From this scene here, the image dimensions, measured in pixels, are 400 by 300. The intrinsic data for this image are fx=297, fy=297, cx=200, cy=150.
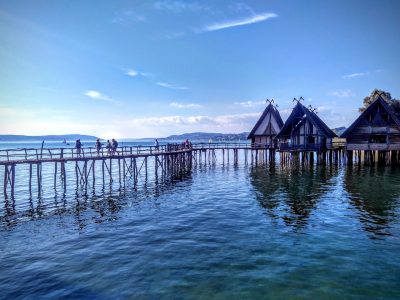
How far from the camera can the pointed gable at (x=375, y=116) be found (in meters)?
31.2

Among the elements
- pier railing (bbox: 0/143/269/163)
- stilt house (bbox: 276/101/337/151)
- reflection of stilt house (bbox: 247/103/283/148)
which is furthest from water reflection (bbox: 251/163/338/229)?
reflection of stilt house (bbox: 247/103/283/148)

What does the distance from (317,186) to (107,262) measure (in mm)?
18058

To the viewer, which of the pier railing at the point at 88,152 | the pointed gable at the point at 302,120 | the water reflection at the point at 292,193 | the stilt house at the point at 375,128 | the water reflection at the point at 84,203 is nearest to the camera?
the water reflection at the point at 292,193

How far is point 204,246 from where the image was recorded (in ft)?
36.3

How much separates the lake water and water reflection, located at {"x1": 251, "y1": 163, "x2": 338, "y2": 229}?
0.34 feet

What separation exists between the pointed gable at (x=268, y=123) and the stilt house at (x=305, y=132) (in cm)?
506

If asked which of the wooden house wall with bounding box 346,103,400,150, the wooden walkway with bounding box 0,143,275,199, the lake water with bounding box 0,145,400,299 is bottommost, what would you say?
the lake water with bounding box 0,145,400,299

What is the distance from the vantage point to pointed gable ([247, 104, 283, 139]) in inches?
1687

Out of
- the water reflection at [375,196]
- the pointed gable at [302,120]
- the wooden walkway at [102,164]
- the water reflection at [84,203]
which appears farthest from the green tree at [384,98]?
the water reflection at [84,203]

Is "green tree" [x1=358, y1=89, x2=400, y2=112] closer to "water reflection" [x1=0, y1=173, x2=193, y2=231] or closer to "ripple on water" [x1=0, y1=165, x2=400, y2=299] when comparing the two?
"ripple on water" [x1=0, y1=165, x2=400, y2=299]

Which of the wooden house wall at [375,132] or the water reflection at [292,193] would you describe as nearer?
the water reflection at [292,193]

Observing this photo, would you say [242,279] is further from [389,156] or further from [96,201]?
[389,156]

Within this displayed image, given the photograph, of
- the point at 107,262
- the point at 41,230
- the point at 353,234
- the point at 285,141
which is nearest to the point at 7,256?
the point at 41,230

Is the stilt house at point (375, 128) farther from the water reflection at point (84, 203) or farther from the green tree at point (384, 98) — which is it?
the water reflection at point (84, 203)
